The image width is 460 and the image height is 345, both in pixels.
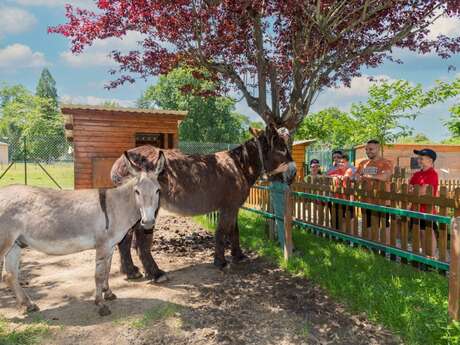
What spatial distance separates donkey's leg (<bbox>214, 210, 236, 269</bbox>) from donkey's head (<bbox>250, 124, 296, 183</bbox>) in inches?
43.8

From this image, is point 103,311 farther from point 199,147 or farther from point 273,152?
point 199,147

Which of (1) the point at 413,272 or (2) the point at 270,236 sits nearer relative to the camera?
(1) the point at 413,272

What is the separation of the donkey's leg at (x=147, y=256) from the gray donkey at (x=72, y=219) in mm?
1021

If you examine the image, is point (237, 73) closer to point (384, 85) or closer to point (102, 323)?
point (102, 323)

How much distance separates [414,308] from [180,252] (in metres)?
4.50

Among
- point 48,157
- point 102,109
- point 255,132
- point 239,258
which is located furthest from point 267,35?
point 48,157

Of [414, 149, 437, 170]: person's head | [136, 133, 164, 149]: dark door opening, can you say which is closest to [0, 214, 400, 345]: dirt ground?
[414, 149, 437, 170]: person's head

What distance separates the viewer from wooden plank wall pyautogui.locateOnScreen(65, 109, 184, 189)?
12.5 meters

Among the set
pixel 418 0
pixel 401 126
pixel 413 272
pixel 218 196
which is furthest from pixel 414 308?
pixel 401 126

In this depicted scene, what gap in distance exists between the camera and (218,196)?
6043mm

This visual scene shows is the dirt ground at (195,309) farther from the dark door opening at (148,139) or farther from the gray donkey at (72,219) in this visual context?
the dark door opening at (148,139)

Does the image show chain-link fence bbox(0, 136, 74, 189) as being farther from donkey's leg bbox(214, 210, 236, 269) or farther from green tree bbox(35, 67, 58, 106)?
green tree bbox(35, 67, 58, 106)

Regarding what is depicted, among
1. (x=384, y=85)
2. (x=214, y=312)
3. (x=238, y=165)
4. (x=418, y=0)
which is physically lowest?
(x=214, y=312)

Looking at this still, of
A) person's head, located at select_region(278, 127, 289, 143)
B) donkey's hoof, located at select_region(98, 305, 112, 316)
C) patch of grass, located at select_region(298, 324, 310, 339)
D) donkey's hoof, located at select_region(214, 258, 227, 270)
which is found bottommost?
patch of grass, located at select_region(298, 324, 310, 339)
